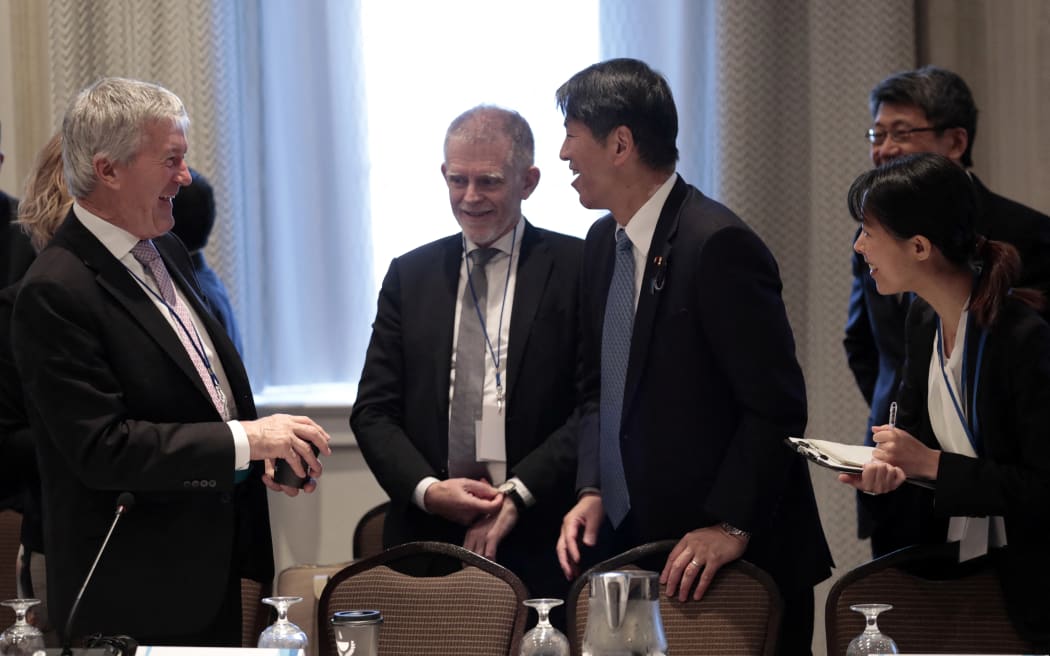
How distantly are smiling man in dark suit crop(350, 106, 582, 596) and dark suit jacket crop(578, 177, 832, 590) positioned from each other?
429 millimetres

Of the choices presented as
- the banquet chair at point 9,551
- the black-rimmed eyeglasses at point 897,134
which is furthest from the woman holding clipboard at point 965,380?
the banquet chair at point 9,551

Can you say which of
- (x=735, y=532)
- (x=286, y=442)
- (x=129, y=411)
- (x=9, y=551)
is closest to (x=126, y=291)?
(x=129, y=411)

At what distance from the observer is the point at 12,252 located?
12.7 ft

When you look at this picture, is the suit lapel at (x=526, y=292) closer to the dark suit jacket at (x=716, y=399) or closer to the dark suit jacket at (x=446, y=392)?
the dark suit jacket at (x=446, y=392)

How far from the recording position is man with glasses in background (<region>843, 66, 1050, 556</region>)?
11.3 ft

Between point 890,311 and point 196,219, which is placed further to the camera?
point 196,219

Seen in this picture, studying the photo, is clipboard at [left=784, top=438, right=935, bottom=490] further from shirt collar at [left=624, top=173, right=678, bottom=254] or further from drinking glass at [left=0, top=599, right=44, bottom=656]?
drinking glass at [left=0, top=599, right=44, bottom=656]

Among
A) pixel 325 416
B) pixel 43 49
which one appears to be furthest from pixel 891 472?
pixel 43 49

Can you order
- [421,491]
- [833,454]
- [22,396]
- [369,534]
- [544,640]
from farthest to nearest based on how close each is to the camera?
[369,534] → [421,491] → [22,396] → [833,454] → [544,640]

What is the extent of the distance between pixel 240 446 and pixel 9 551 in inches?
65.5

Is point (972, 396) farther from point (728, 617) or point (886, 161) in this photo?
point (886, 161)

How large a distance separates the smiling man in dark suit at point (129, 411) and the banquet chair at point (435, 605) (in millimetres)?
282

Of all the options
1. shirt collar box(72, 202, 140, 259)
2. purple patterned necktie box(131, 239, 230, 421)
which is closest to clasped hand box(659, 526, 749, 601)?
purple patterned necktie box(131, 239, 230, 421)

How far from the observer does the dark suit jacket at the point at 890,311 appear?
345cm
